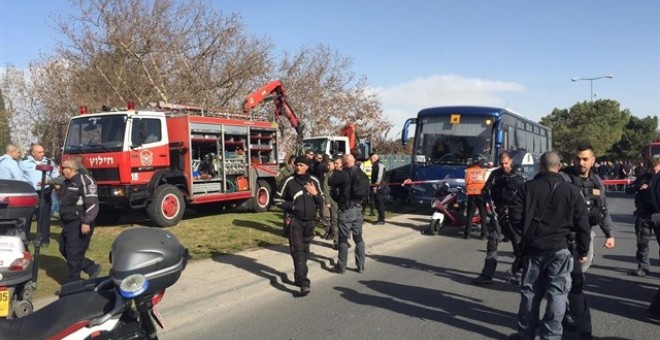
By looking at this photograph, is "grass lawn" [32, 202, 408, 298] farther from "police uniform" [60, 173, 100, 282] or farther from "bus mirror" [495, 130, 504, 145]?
"bus mirror" [495, 130, 504, 145]

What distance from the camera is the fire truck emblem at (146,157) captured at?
1239 cm

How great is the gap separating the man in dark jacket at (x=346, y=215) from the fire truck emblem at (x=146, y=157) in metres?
5.89

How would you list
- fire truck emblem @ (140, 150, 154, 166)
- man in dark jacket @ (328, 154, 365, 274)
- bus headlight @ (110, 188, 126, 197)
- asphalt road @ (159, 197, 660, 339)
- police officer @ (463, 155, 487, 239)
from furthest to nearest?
1. fire truck emblem @ (140, 150, 154, 166)
2. bus headlight @ (110, 188, 126, 197)
3. police officer @ (463, 155, 487, 239)
4. man in dark jacket @ (328, 154, 365, 274)
5. asphalt road @ (159, 197, 660, 339)

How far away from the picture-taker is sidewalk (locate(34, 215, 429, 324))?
6.45 metres

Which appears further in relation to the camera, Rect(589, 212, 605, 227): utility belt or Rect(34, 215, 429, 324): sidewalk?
Rect(34, 215, 429, 324): sidewalk

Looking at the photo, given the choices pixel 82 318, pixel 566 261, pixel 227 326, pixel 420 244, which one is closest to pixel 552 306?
pixel 566 261

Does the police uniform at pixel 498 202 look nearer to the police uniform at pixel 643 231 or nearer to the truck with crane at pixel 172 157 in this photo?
the police uniform at pixel 643 231

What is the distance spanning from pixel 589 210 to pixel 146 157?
9803mm

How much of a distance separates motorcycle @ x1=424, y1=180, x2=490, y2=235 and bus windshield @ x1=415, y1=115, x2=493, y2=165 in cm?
265

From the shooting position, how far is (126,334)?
329 centimetres

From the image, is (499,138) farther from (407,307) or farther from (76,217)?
(76,217)

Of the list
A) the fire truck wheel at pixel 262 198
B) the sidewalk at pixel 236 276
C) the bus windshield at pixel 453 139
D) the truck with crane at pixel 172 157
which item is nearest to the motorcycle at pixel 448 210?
the sidewalk at pixel 236 276

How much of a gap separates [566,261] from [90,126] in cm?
1114

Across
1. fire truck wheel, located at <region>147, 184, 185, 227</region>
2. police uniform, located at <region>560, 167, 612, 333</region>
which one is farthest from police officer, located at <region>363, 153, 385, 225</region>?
police uniform, located at <region>560, 167, 612, 333</region>
